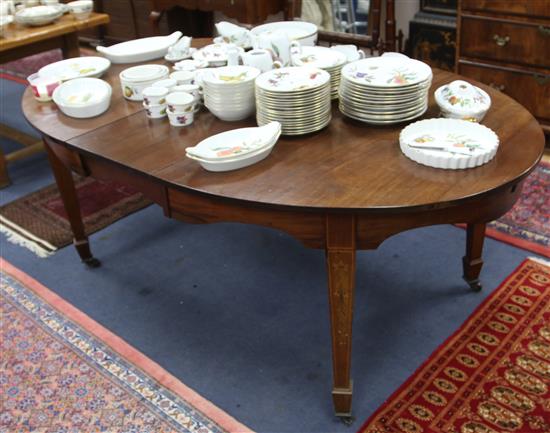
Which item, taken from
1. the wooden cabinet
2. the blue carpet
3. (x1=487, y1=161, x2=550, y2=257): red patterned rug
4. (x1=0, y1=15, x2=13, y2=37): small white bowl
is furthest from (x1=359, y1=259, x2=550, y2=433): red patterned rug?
(x1=0, y1=15, x2=13, y2=37): small white bowl

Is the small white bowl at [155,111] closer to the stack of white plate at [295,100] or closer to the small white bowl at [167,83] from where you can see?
the small white bowl at [167,83]

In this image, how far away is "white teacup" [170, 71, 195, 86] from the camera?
2.13 m

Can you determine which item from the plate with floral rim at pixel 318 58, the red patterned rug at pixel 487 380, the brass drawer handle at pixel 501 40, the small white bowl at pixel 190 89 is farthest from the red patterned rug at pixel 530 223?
the small white bowl at pixel 190 89

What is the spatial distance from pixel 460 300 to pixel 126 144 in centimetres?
130

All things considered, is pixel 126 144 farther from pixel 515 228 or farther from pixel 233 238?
pixel 515 228

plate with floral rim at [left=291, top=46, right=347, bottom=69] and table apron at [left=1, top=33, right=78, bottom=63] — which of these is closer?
plate with floral rim at [left=291, top=46, right=347, bottom=69]

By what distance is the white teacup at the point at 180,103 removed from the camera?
193cm

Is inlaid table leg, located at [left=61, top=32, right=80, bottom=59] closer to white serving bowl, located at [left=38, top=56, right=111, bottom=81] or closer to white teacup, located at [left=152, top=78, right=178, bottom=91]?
white serving bowl, located at [left=38, top=56, right=111, bottom=81]

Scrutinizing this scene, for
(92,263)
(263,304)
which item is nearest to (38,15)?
(92,263)

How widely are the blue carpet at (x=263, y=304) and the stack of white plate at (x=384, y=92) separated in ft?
2.52

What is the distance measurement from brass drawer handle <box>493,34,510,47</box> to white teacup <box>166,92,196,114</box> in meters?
1.83

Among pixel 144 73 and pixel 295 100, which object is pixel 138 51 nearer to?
pixel 144 73

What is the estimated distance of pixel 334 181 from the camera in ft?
5.21

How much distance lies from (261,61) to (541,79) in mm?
1692
